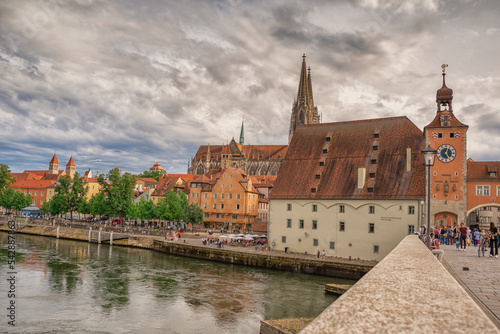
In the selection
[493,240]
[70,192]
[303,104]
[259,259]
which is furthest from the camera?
[303,104]

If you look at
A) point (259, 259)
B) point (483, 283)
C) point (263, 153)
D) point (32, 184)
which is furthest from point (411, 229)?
point (32, 184)

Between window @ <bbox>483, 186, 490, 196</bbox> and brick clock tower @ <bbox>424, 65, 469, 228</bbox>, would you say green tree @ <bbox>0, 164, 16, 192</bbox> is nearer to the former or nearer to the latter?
brick clock tower @ <bbox>424, 65, 469, 228</bbox>

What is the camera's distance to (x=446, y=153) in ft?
138

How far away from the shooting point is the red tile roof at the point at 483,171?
42075 millimetres

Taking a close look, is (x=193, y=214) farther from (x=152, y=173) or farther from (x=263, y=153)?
(x=152, y=173)

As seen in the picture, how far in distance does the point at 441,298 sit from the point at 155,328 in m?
20.9

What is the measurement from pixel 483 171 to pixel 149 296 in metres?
36.2

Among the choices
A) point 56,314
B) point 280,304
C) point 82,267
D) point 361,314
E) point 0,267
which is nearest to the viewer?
point 361,314

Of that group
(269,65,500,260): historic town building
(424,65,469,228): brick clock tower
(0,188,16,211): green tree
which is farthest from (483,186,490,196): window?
(0,188,16,211): green tree

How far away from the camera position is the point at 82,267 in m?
40.2

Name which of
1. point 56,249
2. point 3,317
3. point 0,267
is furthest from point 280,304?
point 56,249

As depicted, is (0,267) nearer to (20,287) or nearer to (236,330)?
(20,287)

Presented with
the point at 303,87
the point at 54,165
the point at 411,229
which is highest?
the point at 303,87

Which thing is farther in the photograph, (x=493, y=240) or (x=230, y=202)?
(x=230, y=202)
